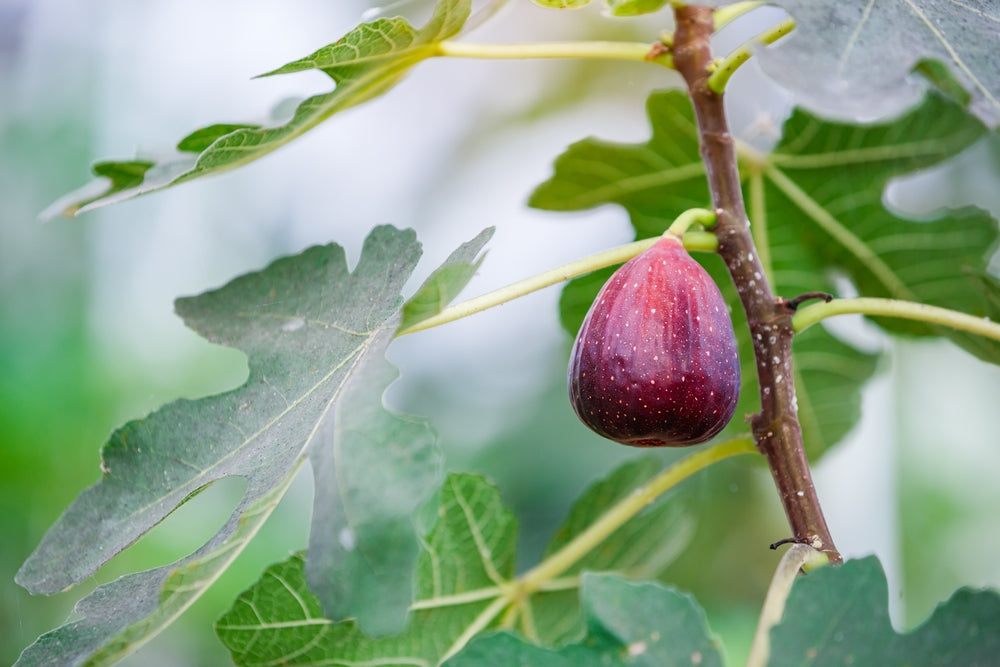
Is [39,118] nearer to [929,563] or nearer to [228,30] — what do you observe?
[228,30]

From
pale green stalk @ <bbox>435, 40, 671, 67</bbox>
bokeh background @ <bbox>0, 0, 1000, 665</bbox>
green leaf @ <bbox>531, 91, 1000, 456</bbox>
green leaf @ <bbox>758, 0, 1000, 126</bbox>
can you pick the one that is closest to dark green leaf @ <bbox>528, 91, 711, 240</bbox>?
green leaf @ <bbox>531, 91, 1000, 456</bbox>

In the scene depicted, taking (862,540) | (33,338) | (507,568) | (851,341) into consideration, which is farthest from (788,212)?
(33,338)

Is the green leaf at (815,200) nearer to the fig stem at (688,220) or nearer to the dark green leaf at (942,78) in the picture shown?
the dark green leaf at (942,78)

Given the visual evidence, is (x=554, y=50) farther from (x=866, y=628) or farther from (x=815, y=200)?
(x=866, y=628)

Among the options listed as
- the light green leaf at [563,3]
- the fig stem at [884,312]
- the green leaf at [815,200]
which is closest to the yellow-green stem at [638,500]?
the fig stem at [884,312]

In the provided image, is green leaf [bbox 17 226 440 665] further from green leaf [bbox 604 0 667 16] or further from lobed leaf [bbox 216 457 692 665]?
green leaf [bbox 604 0 667 16]

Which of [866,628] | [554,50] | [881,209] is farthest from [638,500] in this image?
[881,209]
